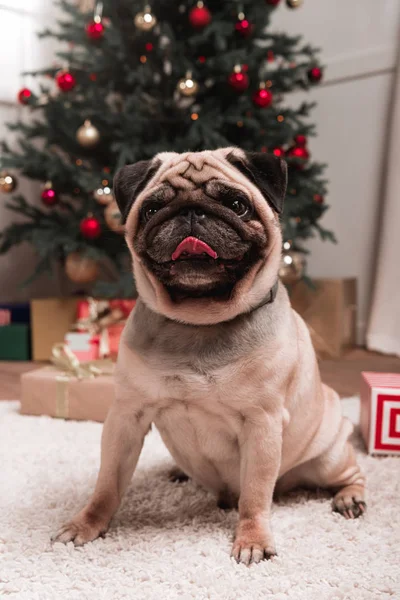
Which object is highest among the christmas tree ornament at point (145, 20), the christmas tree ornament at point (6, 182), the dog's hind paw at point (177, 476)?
the christmas tree ornament at point (145, 20)

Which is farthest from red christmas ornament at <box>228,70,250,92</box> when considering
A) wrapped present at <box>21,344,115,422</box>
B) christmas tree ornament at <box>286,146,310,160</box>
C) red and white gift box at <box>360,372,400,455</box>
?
red and white gift box at <box>360,372,400,455</box>

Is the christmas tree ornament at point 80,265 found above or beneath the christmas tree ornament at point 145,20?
beneath

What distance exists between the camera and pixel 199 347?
100 cm

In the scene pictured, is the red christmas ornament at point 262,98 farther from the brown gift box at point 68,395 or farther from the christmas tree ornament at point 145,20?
the brown gift box at point 68,395

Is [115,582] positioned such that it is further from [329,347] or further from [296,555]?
[329,347]

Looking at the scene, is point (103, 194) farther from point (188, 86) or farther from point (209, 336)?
point (209, 336)

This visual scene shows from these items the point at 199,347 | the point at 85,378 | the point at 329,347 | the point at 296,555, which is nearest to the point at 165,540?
the point at 296,555

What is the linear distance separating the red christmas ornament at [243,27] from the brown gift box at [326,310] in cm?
116

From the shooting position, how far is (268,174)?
1002 millimetres

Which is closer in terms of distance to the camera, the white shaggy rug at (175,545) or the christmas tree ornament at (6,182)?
→ the white shaggy rug at (175,545)

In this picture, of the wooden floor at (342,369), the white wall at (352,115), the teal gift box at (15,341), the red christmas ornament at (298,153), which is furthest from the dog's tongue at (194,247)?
the white wall at (352,115)

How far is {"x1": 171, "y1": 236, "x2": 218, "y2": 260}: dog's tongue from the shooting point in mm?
912

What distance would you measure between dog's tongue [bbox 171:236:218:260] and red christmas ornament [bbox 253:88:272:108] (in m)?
1.72

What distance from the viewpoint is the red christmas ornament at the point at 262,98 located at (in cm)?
244
